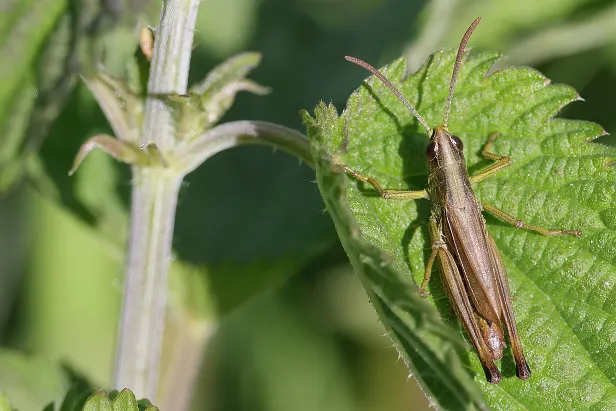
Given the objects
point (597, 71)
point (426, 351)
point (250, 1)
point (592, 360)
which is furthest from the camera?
point (597, 71)

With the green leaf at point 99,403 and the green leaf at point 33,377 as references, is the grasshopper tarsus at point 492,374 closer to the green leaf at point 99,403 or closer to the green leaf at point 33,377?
the green leaf at point 99,403

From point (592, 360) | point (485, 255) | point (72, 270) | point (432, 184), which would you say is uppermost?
point (72, 270)

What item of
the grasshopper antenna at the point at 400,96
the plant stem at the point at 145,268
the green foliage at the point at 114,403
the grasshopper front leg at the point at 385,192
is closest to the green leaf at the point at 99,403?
the green foliage at the point at 114,403

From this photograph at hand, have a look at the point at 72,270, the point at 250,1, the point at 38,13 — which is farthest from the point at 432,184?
the point at 72,270

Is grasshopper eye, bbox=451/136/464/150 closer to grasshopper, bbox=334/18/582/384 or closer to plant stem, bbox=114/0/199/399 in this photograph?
grasshopper, bbox=334/18/582/384

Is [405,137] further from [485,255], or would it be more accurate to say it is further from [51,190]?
[51,190]

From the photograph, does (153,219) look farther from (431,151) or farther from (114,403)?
(431,151)
